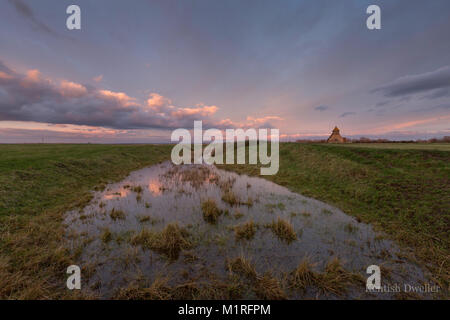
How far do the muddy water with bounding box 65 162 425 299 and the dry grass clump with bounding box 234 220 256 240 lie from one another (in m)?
0.23

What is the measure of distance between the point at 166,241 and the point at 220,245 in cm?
247

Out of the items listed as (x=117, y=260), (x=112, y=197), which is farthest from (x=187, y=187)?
(x=117, y=260)

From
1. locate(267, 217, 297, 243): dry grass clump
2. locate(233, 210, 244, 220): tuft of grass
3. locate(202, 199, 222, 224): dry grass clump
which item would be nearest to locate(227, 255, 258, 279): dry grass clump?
locate(267, 217, 297, 243): dry grass clump

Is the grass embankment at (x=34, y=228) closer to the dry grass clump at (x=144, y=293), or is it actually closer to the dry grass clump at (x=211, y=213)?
the dry grass clump at (x=144, y=293)

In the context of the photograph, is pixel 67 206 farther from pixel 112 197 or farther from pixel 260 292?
pixel 260 292

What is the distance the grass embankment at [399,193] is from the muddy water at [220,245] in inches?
45.1

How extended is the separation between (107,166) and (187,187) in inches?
828

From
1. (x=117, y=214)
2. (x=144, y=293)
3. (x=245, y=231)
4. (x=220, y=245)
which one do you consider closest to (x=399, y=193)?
(x=245, y=231)

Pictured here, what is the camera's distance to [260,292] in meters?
4.60

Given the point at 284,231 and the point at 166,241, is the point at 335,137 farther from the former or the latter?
the point at 166,241

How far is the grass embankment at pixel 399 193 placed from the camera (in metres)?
6.68

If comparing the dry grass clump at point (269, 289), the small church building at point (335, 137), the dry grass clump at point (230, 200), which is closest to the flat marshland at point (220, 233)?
the dry grass clump at point (269, 289)

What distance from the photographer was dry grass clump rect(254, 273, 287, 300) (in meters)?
4.48

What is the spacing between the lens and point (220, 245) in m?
6.77
